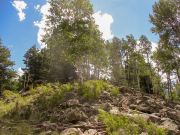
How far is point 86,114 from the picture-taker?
46.9ft

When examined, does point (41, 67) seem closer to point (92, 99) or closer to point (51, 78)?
point (51, 78)

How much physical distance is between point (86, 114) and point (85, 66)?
3446 centimetres

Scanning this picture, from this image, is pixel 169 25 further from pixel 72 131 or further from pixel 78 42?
pixel 72 131

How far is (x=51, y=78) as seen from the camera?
139 ft

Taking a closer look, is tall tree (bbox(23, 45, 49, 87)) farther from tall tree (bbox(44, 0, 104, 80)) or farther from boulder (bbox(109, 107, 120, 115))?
boulder (bbox(109, 107, 120, 115))

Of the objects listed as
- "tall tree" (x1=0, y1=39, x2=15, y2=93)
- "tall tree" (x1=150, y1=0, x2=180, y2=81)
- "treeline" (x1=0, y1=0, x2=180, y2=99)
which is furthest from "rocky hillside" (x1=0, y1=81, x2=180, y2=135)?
"tall tree" (x1=0, y1=39, x2=15, y2=93)

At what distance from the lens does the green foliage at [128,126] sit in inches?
458

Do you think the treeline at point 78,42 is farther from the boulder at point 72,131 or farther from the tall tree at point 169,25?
the boulder at point 72,131

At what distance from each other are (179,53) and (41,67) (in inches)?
881

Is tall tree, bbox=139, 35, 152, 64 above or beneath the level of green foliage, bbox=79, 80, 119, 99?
above

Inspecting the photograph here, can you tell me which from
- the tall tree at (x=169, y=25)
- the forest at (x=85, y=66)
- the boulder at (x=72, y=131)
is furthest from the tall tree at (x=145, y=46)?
the boulder at (x=72, y=131)

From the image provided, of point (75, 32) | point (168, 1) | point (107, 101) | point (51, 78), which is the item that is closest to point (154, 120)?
point (107, 101)

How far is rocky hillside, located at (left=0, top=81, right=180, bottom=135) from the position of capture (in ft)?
39.0

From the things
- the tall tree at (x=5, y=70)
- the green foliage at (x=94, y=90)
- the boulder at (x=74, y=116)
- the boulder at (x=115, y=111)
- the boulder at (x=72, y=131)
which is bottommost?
the boulder at (x=72, y=131)
